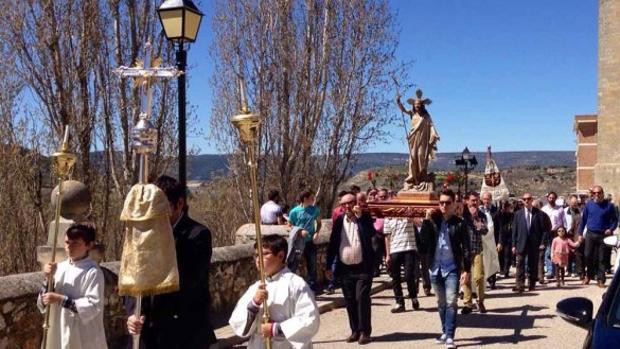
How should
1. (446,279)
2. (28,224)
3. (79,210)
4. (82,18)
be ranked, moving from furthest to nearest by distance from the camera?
1. (82,18)
2. (28,224)
3. (446,279)
4. (79,210)

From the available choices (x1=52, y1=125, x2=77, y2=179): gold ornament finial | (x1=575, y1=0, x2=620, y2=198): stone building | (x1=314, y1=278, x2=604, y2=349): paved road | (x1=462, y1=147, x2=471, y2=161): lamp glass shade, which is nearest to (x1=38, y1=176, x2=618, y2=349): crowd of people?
(x1=314, y1=278, x2=604, y2=349): paved road

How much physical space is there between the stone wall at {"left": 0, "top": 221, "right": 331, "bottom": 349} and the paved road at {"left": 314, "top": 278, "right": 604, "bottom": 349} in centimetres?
136

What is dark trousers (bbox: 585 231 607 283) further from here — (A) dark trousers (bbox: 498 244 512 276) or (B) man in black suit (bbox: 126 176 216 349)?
(B) man in black suit (bbox: 126 176 216 349)

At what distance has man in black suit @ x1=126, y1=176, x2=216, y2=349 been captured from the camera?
492cm

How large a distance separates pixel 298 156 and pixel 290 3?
4.01 metres

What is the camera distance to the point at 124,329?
8.39m

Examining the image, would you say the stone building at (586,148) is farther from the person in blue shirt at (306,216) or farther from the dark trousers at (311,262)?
the person in blue shirt at (306,216)

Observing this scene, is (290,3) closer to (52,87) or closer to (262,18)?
(262,18)

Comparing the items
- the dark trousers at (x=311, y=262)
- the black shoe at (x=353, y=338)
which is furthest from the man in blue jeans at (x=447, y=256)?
the dark trousers at (x=311, y=262)

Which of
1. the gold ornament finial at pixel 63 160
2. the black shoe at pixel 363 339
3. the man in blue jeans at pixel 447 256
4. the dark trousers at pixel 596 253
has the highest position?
the gold ornament finial at pixel 63 160

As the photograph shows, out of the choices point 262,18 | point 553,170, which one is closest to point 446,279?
point 262,18

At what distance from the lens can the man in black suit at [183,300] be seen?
4918 mm

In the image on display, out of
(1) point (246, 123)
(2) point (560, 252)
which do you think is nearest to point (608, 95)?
(2) point (560, 252)

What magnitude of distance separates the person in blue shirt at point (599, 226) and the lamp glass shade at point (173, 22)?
32.0ft
